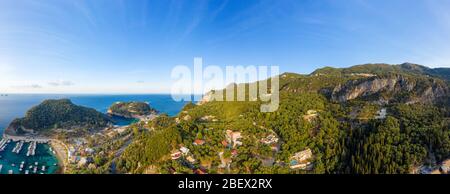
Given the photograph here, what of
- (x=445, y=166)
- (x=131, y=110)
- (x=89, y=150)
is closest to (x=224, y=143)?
(x=89, y=150)

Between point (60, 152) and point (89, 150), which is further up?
point (89, 150)

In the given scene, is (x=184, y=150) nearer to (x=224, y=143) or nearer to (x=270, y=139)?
(x=224, y=143)

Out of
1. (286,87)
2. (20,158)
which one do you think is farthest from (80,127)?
(286,87)

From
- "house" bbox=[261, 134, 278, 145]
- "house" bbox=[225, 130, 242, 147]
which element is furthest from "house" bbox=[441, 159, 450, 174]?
"house" bbox=[225, 130, 242, 147]

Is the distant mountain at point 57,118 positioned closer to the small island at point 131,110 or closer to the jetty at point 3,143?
the jetty at point 3,143

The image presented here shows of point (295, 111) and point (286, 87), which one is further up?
point (286, 87)
